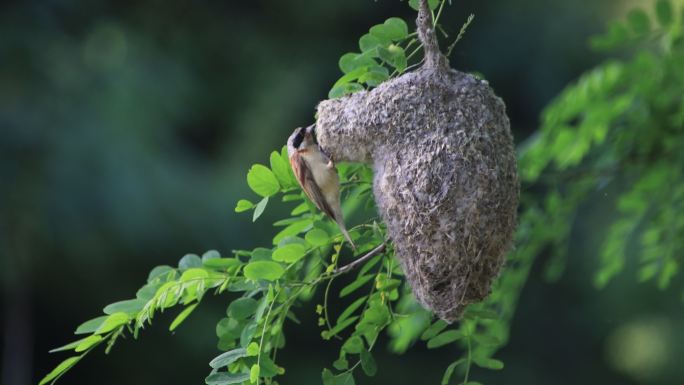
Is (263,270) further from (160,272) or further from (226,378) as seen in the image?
(160,272)

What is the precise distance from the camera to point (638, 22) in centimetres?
358

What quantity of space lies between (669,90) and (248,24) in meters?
5.43

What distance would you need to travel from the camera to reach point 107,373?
24.8 feet

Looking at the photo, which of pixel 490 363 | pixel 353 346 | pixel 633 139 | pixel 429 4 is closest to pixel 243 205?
pixel 353 346

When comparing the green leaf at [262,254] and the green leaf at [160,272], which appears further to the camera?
the green leaf at [160,272]

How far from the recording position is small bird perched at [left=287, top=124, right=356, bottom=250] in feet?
7.58

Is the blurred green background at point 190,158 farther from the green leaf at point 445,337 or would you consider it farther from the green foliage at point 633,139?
the green leaf at point 445,337

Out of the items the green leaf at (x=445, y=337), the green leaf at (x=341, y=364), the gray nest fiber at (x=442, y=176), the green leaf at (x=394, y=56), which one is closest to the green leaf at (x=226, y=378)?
the green leaf at (x=341, y=364)

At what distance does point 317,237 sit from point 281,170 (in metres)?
0.19

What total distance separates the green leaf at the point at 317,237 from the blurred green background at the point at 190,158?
189 inches

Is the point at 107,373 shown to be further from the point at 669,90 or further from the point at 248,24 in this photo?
the point at 669,90

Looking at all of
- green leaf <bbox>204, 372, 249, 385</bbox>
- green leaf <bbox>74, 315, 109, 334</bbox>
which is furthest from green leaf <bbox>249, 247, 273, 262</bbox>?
green leaf <bbox>74, 315, 109, 334</bbox>

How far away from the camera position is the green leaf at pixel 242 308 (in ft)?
7.44

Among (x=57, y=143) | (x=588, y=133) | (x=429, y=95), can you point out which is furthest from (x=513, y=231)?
(x=57, y=143)
